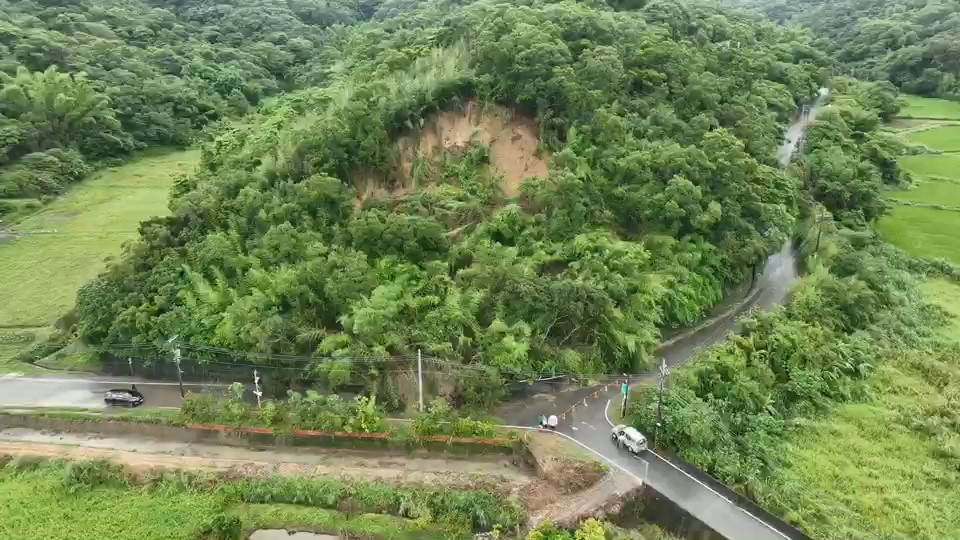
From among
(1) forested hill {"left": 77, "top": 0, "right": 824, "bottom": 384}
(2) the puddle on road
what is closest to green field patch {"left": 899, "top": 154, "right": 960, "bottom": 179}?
(1) forested hill {"left": 77, "top": 0, "right": 824, "bottom": 384}

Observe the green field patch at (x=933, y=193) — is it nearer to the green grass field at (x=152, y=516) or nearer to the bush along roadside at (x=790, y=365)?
the bush along roadside at (x=790, y=365)

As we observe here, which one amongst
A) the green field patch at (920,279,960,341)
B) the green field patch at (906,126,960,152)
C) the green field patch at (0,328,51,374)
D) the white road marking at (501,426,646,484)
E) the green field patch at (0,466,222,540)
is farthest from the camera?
the green field patch at (906,126,960,152)

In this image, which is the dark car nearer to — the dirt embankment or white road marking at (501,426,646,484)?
the dirt embankment

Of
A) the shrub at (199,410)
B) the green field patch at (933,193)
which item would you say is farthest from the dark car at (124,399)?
the green field patch at (933,193)

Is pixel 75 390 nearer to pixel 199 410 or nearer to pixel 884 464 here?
pixel 199 410

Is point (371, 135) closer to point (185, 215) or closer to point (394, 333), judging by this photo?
point (185, 215)

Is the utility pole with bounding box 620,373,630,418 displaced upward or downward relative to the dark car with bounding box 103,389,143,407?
upward

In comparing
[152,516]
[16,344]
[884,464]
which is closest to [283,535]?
[152,516]
